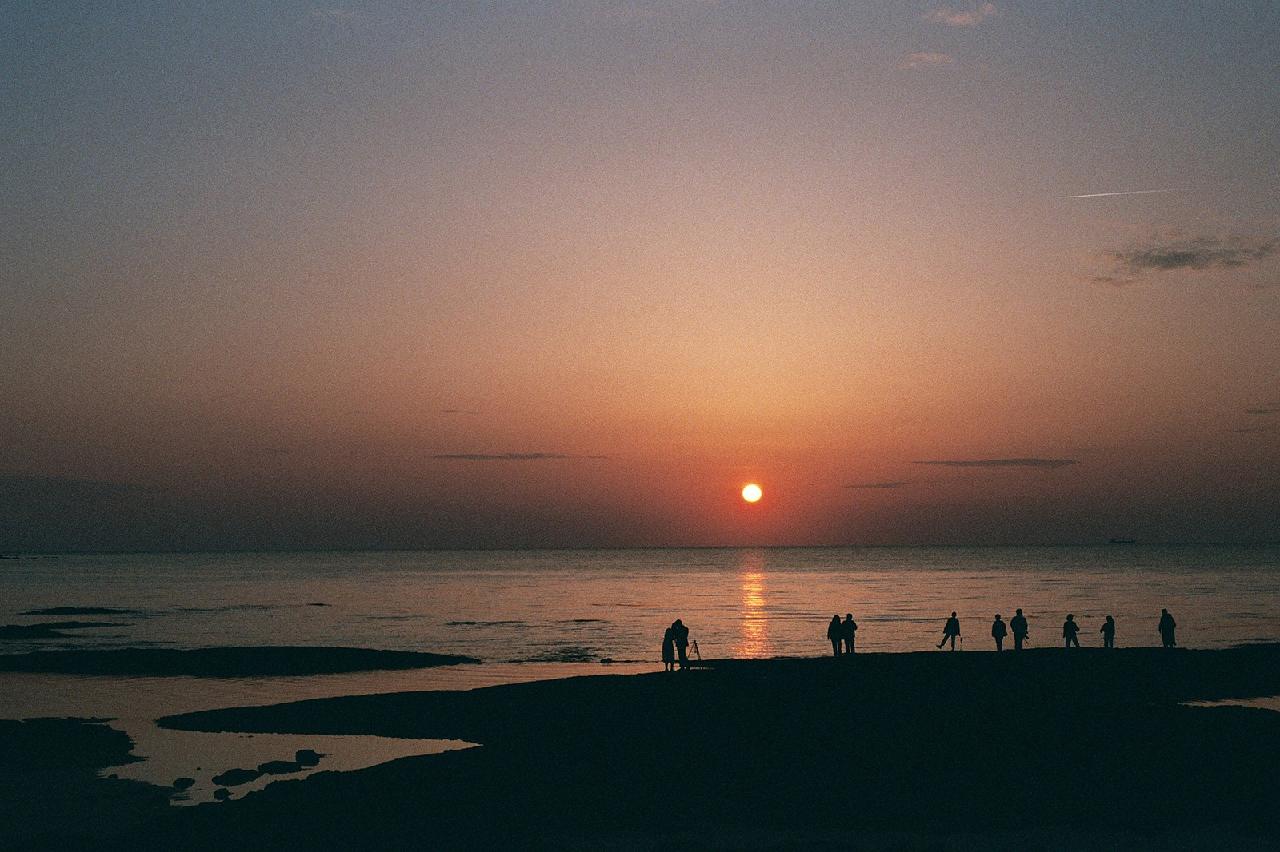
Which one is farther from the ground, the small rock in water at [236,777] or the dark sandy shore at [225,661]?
the small rock in water at [236,777]

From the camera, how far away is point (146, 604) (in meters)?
120

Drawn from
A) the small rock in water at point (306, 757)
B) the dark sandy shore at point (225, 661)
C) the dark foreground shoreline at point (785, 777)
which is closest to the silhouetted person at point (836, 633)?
the dark foreground shoreline at point (785, 777)

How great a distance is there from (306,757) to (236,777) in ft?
8.17

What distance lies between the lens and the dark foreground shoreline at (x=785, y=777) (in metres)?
20.4

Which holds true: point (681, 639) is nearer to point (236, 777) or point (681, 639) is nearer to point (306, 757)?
point (306, 757)

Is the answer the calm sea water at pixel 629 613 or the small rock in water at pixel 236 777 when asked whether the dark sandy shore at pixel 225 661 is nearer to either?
the calm sea water at pixel 629 613

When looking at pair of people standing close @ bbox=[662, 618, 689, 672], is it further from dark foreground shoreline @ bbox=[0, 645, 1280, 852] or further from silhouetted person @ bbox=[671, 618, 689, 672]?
dark foreground shoreline @ bbox=[0, 645, 1280, 852]

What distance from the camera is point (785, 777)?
Answer: 78.8ft

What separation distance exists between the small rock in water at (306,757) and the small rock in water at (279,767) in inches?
9.2

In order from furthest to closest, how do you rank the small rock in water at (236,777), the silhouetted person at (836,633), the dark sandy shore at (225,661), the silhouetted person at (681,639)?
the dark sandy shore at (225,661)
the silhouetted person at (836,633)
the silhouetted person at (681,639)
the small rock in water at (236,777)

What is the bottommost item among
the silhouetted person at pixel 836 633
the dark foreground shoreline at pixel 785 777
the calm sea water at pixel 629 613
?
the calm sea water at pixel 629 613

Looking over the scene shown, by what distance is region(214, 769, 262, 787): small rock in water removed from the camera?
84.4 feet

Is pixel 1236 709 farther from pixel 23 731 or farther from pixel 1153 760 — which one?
pixel 23 731

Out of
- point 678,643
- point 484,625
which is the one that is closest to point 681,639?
point 678,643
